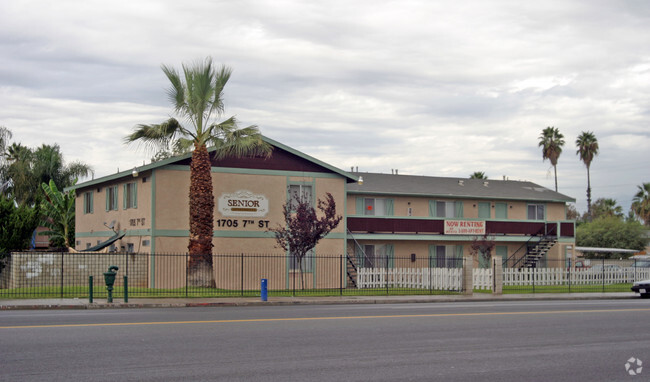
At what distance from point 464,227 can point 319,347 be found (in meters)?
33.6

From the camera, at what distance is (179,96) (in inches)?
1238

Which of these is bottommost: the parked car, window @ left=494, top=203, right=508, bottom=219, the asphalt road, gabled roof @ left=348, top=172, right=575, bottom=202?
the parked car

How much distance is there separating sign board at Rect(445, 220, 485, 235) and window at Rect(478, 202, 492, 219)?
88.2 inches

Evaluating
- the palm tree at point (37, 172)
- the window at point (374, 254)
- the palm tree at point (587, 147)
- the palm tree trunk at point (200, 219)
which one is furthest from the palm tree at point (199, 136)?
the palm tree at point (587, 147)

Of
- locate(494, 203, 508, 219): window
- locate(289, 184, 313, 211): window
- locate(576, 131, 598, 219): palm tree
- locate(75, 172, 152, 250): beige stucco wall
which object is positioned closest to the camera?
locate(75, 172, 152, 250): beige stucco wall

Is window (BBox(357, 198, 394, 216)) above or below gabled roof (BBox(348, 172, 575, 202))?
below

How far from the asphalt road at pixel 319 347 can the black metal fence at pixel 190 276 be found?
427 inches

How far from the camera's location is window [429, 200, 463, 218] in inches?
1842

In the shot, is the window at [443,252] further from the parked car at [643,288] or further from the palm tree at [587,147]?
the palm tree at [587,147]

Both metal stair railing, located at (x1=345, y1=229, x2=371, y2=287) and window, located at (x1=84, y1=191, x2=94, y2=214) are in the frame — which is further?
window, located at (x1=84, y1=191, x2=94, y2=214)

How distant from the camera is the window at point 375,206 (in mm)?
44625

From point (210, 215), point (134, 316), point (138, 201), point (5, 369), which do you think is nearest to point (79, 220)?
point (138, 201)

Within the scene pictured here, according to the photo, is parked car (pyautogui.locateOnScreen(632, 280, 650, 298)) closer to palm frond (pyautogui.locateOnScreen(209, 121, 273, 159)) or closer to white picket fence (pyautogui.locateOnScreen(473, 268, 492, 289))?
white picket fence (pyautogui.locateOnScreen(473, 268, 492, 289))

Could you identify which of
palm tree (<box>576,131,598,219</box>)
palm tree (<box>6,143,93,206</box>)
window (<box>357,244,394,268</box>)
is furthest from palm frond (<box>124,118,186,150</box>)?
palm tree (<box>576,131,598,219</box>)
